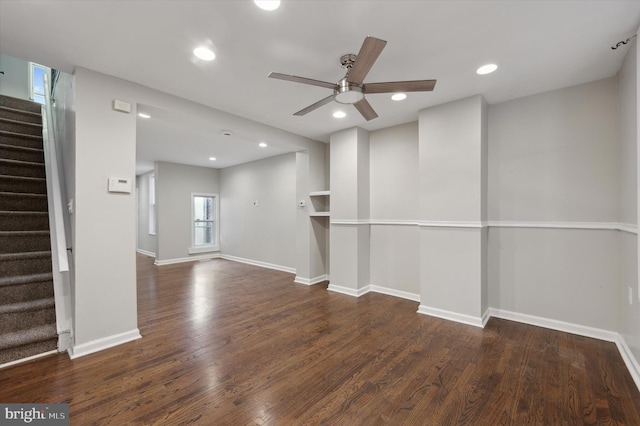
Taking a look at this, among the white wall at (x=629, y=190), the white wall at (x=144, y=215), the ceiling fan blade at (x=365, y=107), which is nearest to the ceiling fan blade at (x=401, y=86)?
the ceiling fan blade at (x=365, y=107)

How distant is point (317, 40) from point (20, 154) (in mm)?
3943

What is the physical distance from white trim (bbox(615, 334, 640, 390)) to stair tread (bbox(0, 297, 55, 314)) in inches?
193

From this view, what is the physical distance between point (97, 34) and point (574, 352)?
15.6 feet

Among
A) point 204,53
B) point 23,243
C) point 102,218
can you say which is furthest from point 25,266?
point 204,53

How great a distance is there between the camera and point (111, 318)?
8.40ft

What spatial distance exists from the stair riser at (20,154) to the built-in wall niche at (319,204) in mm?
3747

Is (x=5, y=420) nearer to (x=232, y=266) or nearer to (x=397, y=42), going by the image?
(x=397, y=42)

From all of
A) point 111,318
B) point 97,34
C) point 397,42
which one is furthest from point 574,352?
point 97,34

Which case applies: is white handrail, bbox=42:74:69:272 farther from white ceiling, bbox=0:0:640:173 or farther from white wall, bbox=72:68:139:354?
white ceiling, bbox=0:0:640:173

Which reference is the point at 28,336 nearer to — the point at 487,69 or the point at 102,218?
the point at 102,218

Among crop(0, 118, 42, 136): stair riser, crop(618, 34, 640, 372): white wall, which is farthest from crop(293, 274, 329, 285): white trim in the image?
crop(0, 118, 42, 136): stair riser

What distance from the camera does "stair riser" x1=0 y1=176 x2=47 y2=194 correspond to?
3053 millimetres

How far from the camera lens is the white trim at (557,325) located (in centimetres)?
266

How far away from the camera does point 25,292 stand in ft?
8.21
